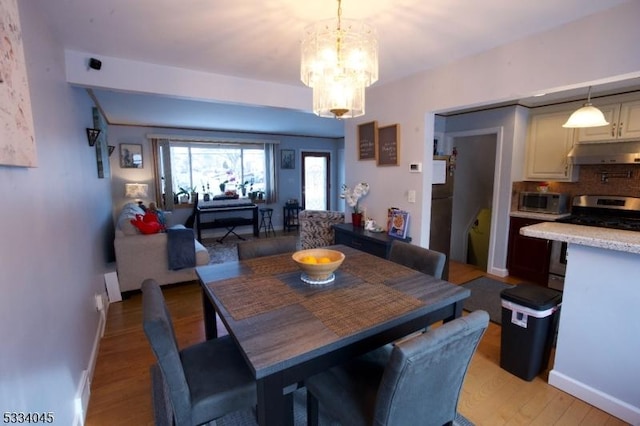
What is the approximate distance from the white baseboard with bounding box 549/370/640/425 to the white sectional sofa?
12.1ft

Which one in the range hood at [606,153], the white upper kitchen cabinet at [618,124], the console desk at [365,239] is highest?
the white upper kitchen cabinet at [618,124]

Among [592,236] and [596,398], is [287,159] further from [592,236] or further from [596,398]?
[596,398]

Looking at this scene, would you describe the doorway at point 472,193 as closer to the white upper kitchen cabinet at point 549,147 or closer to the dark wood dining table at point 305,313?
the white upper kitchen cabinet at point 549,147

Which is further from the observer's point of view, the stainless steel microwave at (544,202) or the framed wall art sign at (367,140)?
the stainless steel microwave at (544,202)

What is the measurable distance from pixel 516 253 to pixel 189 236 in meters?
4.06

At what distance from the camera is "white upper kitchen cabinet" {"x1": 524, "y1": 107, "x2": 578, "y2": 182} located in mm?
3623

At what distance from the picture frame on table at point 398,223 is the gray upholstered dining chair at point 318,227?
1069mm

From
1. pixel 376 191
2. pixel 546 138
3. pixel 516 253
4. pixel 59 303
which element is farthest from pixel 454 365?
pixel 546 138

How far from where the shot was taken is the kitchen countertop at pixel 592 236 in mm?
1596

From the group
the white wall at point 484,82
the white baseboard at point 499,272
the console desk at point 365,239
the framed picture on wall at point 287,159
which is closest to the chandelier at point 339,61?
the white wall at point 484,82

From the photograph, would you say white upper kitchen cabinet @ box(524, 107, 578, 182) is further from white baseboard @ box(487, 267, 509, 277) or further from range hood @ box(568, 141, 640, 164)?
white baseboard @ box(487, 267, 509, 277)

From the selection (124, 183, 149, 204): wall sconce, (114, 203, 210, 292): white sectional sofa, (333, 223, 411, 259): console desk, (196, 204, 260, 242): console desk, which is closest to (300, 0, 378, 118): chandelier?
(333, 223, 411, 259): console desk

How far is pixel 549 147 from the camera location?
374 centimetres

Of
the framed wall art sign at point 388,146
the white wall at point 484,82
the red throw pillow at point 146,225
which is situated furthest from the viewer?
the red throw pillow at point 146,225
